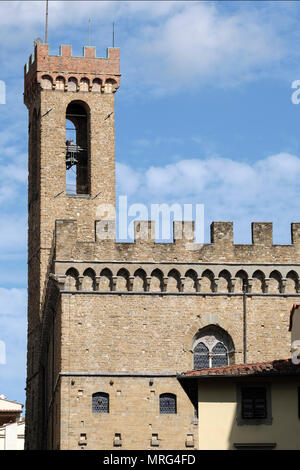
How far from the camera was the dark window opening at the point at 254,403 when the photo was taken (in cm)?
3525

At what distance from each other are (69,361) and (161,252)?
4.92m

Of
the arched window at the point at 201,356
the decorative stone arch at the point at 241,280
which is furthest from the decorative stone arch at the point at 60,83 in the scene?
the arched window at the point at 201,356

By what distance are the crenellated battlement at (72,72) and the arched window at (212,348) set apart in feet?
53.0

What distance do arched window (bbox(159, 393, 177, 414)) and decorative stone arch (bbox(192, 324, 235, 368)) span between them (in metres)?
1.44

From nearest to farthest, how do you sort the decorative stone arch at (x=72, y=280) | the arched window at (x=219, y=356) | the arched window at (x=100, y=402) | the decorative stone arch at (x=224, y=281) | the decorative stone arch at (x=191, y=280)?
the arched window at (x=100, y=402) < the decorative stone arch at (x=72, y=280) < the arched window at (x=219, y=356) < the decorative stone arch at (x=191, y=280) < the decorative stone arch at (x=224, y=281)

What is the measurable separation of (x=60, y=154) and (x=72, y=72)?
394 cm

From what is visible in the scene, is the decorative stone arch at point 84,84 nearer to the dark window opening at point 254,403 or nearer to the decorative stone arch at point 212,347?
the decorative stone arch at point 212,347

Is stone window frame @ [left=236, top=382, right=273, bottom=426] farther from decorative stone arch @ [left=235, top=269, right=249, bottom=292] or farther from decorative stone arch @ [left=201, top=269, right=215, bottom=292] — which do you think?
decorative stone arch @ [left=235, top=269, right=249, bottom=292]

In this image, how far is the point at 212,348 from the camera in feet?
148

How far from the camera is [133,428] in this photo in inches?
1706

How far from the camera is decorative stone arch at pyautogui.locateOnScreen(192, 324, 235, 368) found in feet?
148

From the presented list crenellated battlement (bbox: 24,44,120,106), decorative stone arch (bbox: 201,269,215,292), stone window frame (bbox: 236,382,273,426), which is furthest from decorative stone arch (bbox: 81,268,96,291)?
crenellated battlement (bbox: 24,44,120,106)

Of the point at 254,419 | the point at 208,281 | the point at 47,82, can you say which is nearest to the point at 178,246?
the point at 208,281
